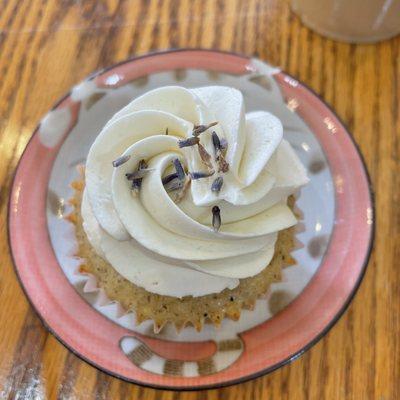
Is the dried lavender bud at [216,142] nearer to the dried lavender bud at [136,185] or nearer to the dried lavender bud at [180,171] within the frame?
the dried lavender bud at [180,171]

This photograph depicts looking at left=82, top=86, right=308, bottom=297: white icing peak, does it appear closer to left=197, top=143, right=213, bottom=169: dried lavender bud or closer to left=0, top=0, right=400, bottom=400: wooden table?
left=197, top=143, right=213, bottom=169: dried lavender bud

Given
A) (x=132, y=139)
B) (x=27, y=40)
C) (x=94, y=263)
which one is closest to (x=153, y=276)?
(x=94, y=263)

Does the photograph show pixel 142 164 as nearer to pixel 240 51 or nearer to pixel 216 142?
pixel 216 142

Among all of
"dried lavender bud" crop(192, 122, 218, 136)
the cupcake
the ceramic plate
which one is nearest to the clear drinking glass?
the ceramic plate

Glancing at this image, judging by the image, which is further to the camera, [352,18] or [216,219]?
[352,18]

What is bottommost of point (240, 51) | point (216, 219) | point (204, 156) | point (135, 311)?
point (135, 311)

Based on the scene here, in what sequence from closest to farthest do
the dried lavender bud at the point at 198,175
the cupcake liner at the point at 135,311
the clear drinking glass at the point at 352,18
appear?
the dried lavender bud at the point at 198,175
the cupcake liner at the point at 135,311
the clear drinking glass at the point at 352,18

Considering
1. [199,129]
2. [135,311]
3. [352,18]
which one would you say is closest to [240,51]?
[352,18]

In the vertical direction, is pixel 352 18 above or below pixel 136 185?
above

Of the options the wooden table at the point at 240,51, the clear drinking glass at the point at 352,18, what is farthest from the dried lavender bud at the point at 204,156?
the clear drinking glass at the point at 352,18
